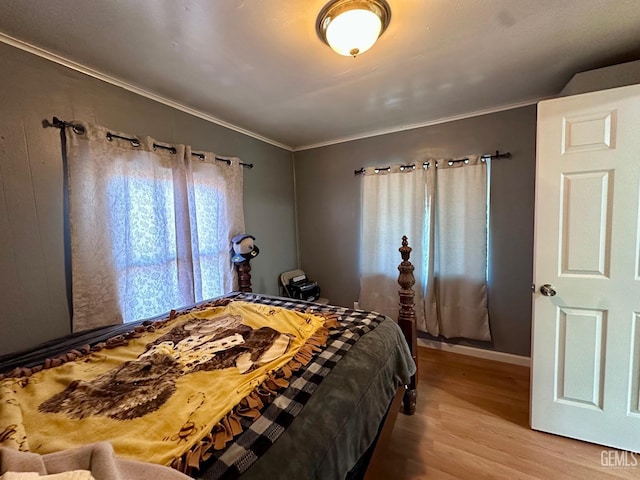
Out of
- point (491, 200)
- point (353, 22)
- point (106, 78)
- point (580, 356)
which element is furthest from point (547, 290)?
point (106, 78)

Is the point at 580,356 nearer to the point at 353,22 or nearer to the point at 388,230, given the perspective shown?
the point at 388,230

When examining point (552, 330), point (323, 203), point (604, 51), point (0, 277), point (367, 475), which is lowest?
point (367, 475)

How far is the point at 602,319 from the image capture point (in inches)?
59.2

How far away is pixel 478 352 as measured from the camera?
8.59 feet

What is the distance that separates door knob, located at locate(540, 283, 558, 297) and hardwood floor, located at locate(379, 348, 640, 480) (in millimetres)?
916

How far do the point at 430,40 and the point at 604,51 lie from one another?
111 cm

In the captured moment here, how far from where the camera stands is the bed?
2.33 feet

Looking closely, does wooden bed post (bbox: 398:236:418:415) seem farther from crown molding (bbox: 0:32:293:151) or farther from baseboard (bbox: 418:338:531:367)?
crown molding (bbox: 0:32:293:151)

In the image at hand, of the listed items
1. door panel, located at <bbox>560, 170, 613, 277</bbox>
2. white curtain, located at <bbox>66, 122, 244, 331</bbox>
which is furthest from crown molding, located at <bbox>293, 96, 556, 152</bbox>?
white curtain, located at <bbox>66, 122, 244, 331</bbox>

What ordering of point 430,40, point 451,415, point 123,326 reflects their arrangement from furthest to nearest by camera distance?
point 451,415 → point 123,326 → point 430,40

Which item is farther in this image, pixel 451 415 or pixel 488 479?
pixel 451 415

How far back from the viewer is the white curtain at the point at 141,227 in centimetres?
159

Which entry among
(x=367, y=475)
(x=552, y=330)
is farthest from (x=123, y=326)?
(x=552, y=330)

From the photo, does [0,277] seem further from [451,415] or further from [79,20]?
[451,415]
